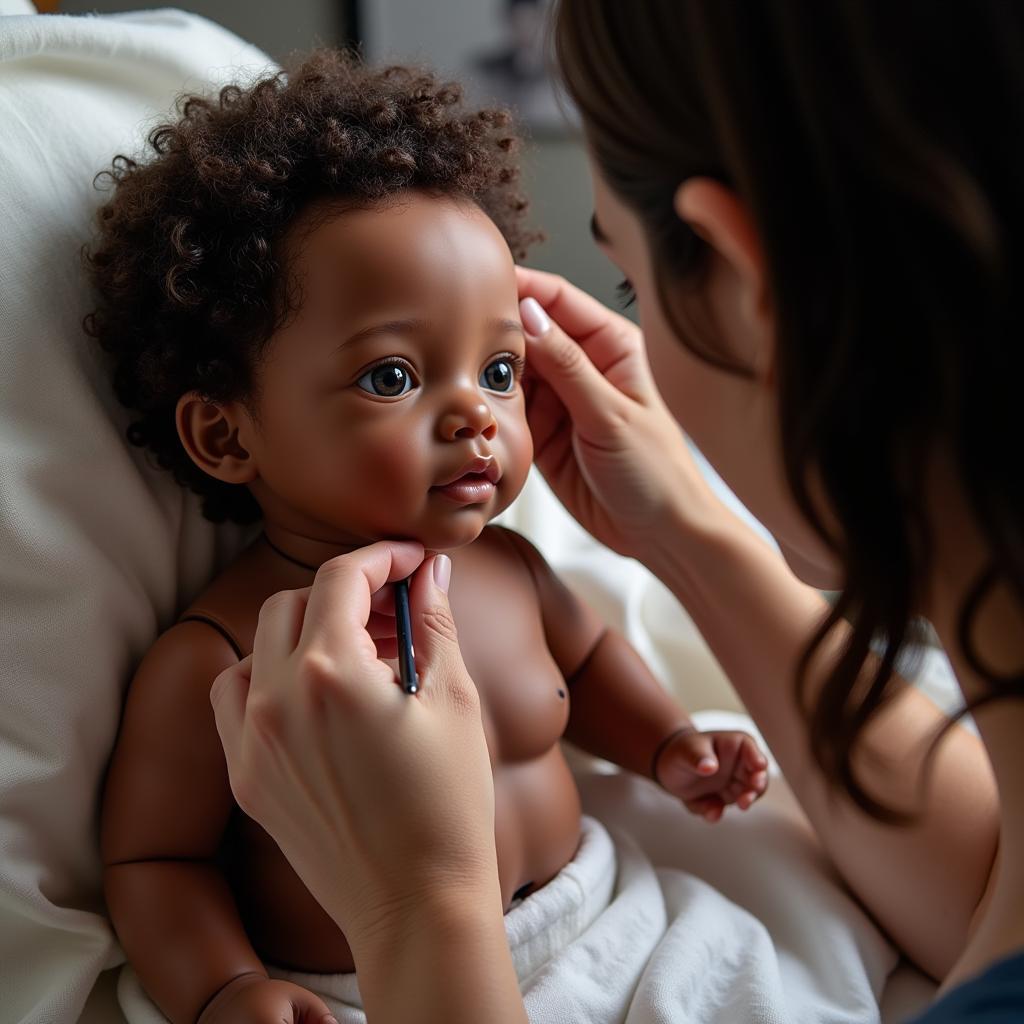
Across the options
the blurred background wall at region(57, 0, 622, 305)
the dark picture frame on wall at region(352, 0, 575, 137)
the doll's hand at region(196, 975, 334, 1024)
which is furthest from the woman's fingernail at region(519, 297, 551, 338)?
the dark picture frame on wall at region(352, 0, 575, 137)

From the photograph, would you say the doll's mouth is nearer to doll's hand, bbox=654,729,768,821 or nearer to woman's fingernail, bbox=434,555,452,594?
woman's fingernail, bbox=434,555,452,594

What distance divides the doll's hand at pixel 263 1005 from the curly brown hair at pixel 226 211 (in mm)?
404

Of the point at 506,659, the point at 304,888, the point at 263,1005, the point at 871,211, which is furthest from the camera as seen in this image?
the point at 506,659

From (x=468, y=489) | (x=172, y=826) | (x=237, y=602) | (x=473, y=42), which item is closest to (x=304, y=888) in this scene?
(x=172, y=826)

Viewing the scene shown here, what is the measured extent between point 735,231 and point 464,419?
32 cm

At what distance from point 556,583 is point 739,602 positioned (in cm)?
18

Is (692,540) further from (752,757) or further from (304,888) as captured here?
(304,888)

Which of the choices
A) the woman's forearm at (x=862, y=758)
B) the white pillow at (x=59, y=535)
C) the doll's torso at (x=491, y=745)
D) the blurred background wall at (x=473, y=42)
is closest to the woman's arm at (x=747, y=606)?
the woman's forearm at (x=862, y=758)

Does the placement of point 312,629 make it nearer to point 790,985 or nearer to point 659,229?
point 659,229

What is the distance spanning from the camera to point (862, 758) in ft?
2.96

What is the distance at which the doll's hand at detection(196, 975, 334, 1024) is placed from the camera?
0.72m

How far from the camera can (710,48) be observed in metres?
0.50

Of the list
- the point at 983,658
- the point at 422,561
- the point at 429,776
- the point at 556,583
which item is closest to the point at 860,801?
the point at 983,658

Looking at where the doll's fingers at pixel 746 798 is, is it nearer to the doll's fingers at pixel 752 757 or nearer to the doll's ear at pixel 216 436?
the doll's fingers at pixel 752 757
